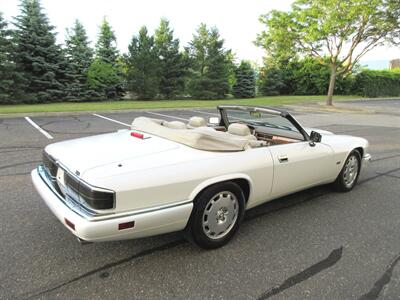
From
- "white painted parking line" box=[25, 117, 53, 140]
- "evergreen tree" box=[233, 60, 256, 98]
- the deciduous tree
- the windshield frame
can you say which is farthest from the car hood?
"evergreen tree" box=[233, 60, 256, 98]

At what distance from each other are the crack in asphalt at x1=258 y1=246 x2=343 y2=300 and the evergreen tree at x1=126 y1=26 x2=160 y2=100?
21353mm

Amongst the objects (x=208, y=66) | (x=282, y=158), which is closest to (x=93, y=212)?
(x=282, y=158)

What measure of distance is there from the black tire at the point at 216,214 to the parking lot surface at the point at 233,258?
4.7 inches

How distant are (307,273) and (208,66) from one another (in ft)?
80.7

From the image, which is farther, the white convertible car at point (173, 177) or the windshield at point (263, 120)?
the windshield at point (263, 120)

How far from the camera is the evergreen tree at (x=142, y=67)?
74.0 feet

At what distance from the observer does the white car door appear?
3178mm

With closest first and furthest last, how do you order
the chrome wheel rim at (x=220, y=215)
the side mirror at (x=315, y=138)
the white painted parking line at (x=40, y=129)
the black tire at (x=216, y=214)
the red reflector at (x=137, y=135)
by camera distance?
1. the black tire at (x=216, y=214)
2. the chrome wheel rim at (x=220, y=215)
3. the red reflector at (x=137, y=135)
4. the side mirror at (x=315, y=138)
5. the white painted parking line at (x=40, y=129)

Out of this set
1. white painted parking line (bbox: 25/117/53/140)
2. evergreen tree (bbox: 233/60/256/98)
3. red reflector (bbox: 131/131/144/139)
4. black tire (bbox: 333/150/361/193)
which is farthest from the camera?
evergreen tree (bbox: 233/60/256/98)

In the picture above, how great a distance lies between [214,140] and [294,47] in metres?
17.2

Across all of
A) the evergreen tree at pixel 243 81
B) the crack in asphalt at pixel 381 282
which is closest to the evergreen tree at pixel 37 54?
the evergreen tree at pixel 243 81

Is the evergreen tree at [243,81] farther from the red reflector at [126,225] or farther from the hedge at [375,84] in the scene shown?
the red reflector at [126,225]

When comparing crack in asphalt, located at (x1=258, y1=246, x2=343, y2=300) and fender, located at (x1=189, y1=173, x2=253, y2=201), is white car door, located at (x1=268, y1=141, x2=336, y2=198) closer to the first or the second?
fender, located at (x1=189, y1=173, x2=253, y2=201)

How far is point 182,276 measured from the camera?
240 centimetres
